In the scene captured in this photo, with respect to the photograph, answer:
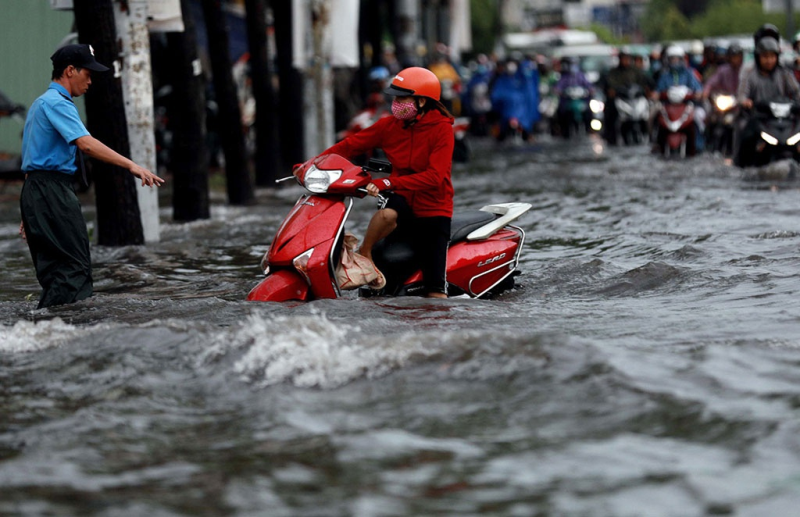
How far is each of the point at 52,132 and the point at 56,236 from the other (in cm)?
60

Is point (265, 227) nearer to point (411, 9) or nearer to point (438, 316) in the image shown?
point (438, 316)

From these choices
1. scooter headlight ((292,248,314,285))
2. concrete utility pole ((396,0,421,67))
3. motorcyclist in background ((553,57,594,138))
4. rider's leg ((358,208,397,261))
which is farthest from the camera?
concrete utility pole ((396,0,421,67))

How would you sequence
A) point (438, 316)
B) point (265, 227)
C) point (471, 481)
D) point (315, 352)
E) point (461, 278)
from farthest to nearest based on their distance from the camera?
1. point (265, 227)
2. point (461, 278)
3. point (438, 316)
4. point (315, 352)
5. point (471, 481)

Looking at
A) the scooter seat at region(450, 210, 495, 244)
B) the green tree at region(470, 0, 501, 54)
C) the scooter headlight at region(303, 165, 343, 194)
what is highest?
the scooter headlight at region(303, 165, 343, 194)

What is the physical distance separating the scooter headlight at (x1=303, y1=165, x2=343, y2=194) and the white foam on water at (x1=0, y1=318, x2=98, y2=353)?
154 cm

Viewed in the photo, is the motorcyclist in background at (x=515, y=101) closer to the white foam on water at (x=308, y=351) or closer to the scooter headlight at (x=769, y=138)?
the scooter headlight at (x=769, y=138)

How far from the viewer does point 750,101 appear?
617 inches

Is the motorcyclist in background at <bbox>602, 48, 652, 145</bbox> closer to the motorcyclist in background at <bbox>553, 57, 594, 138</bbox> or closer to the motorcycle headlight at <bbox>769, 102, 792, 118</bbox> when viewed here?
the motorcyclist in background at <bbox>553, 57, 594, 138</bbox>

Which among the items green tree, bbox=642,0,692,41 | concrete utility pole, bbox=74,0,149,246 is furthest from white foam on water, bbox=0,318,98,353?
green tree, bbox=642,0,692,41

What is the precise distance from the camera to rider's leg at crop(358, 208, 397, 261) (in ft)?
26.6

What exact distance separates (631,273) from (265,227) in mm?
5274

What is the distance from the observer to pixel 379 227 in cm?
818

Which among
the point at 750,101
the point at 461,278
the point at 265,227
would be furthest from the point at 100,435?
the point at 750,101

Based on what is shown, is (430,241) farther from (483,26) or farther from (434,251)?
(483,26)
